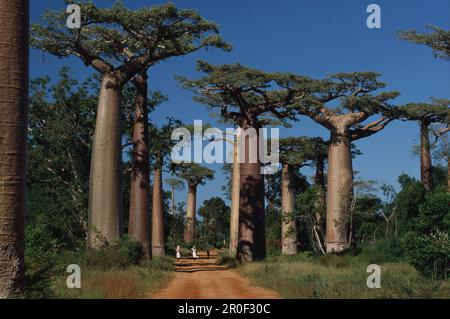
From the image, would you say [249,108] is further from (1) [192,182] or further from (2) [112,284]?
(1) [192,182]

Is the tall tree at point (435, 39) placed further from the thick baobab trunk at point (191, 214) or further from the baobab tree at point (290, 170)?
the thick baobab trunk at point (191, 214)

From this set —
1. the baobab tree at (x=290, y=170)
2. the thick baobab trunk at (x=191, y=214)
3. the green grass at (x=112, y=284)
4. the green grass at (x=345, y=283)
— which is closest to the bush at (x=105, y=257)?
the green grass at (x=112, y=284)

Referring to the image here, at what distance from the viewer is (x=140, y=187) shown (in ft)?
59.4

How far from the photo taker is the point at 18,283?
7.75 m

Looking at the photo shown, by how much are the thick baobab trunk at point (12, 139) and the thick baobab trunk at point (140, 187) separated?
10117mm

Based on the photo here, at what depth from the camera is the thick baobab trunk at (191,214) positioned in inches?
1759

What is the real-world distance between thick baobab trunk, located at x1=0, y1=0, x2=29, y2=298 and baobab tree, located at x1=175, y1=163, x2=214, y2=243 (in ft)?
95.9

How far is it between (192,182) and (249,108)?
23.0 m

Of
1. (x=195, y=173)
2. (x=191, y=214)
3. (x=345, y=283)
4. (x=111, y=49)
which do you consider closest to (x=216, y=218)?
(x=191, y=214)

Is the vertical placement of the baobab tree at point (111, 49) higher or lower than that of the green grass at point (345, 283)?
higher

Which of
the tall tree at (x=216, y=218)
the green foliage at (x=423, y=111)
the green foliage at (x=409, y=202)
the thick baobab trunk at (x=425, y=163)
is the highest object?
the green foliage at (x=423, y=111)

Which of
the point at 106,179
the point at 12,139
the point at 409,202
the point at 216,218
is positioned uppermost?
the point at 12,139
